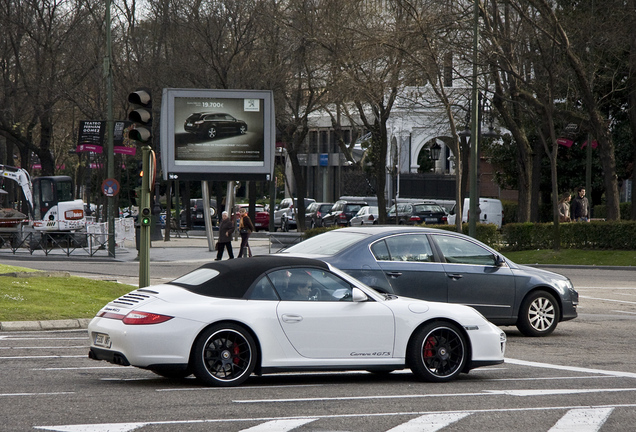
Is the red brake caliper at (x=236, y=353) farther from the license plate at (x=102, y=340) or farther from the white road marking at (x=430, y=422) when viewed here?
the white road marking at (x=430, y=422)

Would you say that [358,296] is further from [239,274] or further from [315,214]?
[315,214]

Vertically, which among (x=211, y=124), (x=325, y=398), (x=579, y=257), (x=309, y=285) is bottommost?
(x=325, y=398)

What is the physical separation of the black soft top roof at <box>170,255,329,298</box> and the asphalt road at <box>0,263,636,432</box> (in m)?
0.92

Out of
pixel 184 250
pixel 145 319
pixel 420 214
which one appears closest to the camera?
pixel 145 319

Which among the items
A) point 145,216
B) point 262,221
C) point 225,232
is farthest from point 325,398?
point 262,221

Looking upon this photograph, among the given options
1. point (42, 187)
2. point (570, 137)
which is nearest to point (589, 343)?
point (570, 137)

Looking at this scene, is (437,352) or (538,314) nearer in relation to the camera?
(437,352)

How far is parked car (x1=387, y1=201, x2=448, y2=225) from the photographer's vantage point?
52.1 metres

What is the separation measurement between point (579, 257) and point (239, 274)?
2387 centimetres

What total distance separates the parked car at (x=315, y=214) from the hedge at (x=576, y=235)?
77.0ft

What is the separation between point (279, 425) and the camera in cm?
721

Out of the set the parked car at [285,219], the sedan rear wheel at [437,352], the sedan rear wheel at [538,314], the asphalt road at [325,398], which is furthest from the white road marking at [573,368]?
the parked car at [285,219]

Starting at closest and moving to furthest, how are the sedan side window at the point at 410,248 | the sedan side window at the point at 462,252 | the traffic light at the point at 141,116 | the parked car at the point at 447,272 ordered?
1. the parked car at the point at 447,272
2. the sedan side window at the point at 410,248
3. the sedan side window at the point at 462,252
4. the traffic light at the point at 141,116

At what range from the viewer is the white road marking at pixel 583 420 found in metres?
7.34
